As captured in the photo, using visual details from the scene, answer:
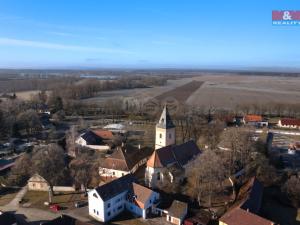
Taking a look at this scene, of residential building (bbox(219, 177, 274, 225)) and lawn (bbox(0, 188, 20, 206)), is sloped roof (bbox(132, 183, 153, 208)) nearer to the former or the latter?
residential building (bbox(219, 177, 274, 225))

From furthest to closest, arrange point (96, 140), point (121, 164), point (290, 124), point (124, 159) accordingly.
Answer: point (290, 124) → point (96, 140) → point (124, 159) → point (121, 164)

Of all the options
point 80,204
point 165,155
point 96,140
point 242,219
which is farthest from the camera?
point 96,140

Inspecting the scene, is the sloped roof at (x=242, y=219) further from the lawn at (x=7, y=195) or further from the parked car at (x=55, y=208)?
the lawn at (x=7, y=195)

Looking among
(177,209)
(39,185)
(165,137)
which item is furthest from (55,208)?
(165,137)

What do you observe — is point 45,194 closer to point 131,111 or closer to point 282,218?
point 282,218

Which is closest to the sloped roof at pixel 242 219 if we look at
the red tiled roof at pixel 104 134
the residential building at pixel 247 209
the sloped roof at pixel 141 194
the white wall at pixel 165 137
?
the residential building at pixel 247 209

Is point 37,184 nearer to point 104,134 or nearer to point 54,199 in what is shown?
point 54,199
